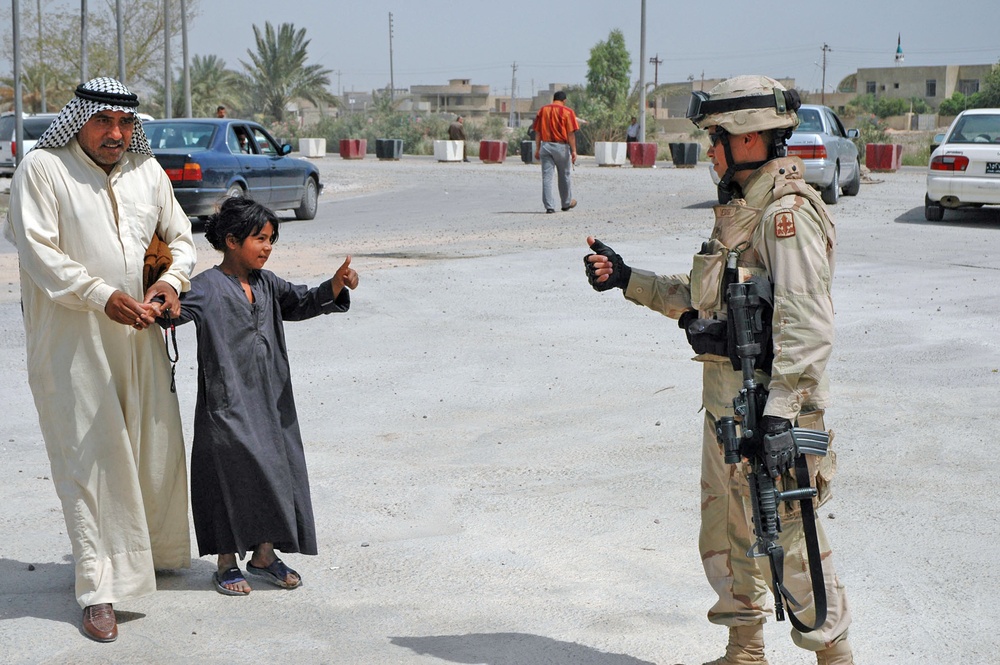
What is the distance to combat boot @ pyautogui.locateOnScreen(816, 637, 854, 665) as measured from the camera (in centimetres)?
310

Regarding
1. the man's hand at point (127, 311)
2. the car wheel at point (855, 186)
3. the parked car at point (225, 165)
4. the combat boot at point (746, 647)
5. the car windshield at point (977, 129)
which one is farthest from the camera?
the car wheel at point (855, 186)

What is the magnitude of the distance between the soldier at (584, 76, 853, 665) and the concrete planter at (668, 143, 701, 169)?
3008cm

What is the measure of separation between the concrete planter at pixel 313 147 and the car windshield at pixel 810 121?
2840 centimetres

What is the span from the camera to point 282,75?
62.6 metres

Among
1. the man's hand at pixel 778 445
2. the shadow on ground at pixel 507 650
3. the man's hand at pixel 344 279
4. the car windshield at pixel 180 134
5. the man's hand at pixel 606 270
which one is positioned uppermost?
the car windshield at pixel 180 134

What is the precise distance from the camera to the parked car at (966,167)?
14798 mm

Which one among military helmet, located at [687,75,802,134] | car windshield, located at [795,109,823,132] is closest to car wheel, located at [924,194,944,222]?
car windshield, located at [795,109,823,132]

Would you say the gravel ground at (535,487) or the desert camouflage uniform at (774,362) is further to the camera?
the gravel ground at (535,487)

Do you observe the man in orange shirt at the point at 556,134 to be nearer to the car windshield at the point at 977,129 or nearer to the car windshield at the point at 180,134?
the car windshield at the point at 180,134

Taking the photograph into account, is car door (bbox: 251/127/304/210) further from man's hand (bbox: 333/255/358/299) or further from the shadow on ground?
the shadow on ground

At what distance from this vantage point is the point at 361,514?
4.87 meters

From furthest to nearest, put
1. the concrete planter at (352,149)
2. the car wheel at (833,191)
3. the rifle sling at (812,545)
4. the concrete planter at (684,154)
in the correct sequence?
the concrete planter at (352,149)
the concrete planter at (684,154)
the car wheel at (833,191)
the rifle sling at (812,545)

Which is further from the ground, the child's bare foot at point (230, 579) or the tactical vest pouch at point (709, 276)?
the tactical vest pouch at point (709, 276)

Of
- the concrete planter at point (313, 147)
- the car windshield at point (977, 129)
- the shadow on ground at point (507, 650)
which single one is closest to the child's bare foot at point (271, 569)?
the shadow on ground at point (507, 650)
